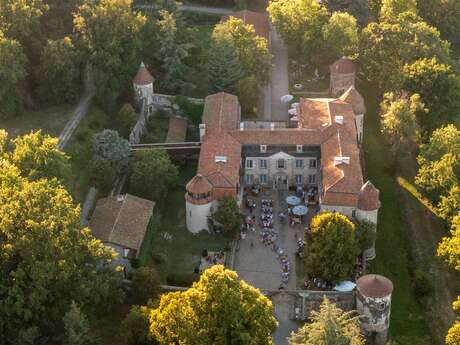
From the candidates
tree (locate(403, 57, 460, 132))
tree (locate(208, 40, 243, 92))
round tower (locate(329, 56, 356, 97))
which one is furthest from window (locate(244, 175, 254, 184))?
tree (locate(403, 57, 460, 132))

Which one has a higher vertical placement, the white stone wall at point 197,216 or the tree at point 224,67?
the tree at point 224,67

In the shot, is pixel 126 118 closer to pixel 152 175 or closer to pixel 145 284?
pixel 152 175

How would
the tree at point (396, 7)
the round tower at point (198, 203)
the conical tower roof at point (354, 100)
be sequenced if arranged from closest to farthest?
the round tower at point (198, 203), the conical tower roof at point (354, 100), the tree at point (396, 7)

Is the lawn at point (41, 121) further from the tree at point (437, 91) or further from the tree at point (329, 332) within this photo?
the tree at point (329, 332)

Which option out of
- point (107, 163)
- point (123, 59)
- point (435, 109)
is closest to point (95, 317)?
point (107, 163)

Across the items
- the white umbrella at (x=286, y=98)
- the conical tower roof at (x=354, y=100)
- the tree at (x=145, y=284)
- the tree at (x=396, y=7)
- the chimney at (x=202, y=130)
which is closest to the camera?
the tree at (x=145, y=284)

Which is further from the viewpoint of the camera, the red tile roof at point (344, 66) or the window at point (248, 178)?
the red tile roof at point (344, 66)

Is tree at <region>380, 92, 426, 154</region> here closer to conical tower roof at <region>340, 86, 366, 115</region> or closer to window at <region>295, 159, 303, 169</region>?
conical tower roof at <region>340, 86, 366, 115</region>

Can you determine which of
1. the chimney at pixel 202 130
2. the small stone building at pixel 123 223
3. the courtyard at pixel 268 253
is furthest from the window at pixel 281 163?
the small stone building at pixel 123 223
